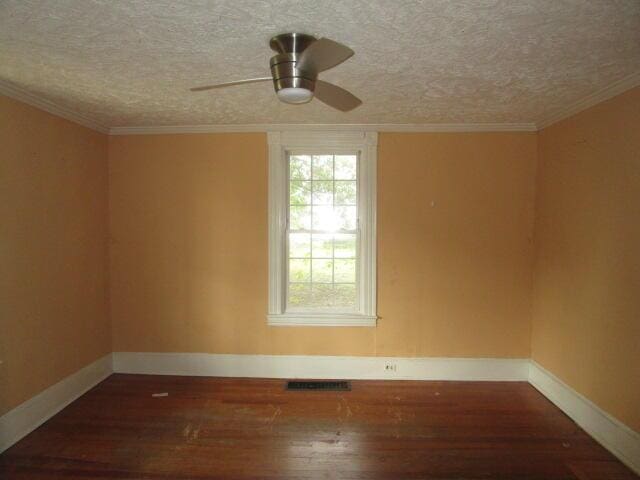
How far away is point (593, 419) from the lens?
2541 mm

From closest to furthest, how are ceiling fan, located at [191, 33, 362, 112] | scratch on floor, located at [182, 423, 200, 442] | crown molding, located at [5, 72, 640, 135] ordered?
ceiling fan, located at [191, 33, 362, 112] → scratch on floor, located at [182, 423, 200, 442] → crown molding, located at [5, 72, 640, 135]

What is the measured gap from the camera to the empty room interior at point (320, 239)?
5.79ft

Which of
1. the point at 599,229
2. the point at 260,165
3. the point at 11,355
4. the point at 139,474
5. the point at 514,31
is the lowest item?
the point at 139,474

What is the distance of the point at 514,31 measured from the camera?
164 centimetres

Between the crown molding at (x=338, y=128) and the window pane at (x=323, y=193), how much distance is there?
0.52 meters

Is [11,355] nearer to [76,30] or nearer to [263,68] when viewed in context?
[76,30]

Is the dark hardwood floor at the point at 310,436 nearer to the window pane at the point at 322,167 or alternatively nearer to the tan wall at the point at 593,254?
the tan wall at the point at 593,254

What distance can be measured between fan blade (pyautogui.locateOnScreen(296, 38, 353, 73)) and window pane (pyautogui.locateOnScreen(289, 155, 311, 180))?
1.84m

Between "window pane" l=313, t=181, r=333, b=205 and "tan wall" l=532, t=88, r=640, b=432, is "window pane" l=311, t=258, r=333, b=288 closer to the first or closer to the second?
"window pane" l=313, t=181, r=333, b=205

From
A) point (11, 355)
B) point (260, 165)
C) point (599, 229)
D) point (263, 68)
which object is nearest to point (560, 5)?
point (263, 68)

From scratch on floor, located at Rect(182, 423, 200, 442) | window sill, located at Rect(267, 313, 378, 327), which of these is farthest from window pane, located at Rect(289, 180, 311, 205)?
scratch on floor, located at Rect(182, 423, 200, 442)

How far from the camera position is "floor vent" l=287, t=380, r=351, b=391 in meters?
3.21

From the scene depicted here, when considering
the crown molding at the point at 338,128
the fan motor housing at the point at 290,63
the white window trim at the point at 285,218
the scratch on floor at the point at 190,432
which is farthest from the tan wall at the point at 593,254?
the scratch on floor at the point at 190,432

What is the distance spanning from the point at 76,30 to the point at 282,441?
2716 millimetres
